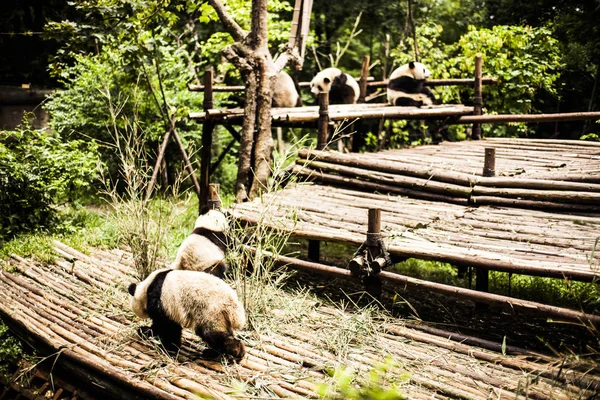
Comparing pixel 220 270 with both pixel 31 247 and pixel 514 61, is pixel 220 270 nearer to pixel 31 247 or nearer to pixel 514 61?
pixel 31 247

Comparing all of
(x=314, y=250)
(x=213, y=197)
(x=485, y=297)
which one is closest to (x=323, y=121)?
(x=314, y=250)

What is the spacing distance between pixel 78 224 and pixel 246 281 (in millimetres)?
4392

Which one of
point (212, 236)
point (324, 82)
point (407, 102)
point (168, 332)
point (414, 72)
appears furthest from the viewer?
point (324, 82)

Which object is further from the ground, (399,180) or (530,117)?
(530,117)

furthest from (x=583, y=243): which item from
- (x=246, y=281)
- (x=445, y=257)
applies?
(x=246, y=281)

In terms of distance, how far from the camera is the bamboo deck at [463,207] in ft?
13.6

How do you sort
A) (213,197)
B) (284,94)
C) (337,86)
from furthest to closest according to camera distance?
(337,86)
(284,94)
(213,197)

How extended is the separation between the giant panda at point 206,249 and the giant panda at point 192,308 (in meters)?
0.83

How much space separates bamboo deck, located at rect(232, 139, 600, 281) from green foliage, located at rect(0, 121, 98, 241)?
3112 millimetres

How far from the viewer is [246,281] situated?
434cm

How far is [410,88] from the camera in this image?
8891 mm

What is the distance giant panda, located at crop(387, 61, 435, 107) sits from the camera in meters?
8.85

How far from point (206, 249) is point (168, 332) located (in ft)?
3.58

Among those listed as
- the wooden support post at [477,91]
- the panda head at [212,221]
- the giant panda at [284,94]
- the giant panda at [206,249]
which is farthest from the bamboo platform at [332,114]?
the giant panda at [206,249]
